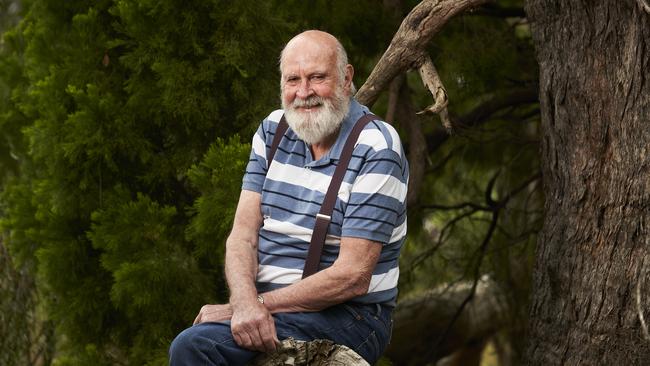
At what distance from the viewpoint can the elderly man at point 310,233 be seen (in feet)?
9.85

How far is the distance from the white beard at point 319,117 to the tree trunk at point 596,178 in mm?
1028

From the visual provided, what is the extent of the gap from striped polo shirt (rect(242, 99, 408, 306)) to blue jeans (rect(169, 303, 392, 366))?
0.19 ft

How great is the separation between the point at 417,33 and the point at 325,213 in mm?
1202

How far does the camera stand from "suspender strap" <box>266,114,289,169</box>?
3.31 m

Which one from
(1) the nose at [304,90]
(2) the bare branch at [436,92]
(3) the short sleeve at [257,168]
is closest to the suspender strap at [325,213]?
(1) the nose at [304,90]

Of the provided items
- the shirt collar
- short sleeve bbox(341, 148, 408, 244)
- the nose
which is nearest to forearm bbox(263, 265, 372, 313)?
short sleeve bbox(341, 148, 408, 244)

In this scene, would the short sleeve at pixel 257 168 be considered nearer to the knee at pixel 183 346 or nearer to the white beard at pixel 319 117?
the white beard at pixel 319 117

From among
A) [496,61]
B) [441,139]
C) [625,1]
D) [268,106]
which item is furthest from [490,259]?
[625,1]

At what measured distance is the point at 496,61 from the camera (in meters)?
5.30

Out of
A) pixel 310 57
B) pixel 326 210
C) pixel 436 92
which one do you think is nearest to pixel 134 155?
pixel 436 92

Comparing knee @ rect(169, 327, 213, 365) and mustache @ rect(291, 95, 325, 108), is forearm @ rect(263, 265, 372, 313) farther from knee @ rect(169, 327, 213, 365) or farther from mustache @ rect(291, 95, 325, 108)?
mustache @ rect(291, 95, 325, 108)

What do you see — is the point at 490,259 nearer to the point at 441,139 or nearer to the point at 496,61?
the point at 441,139

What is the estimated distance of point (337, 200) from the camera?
3.06 metres

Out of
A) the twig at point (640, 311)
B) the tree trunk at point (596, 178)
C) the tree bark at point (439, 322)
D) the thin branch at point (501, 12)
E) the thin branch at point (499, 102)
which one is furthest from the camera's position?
the tree bark at point (439, 322)
